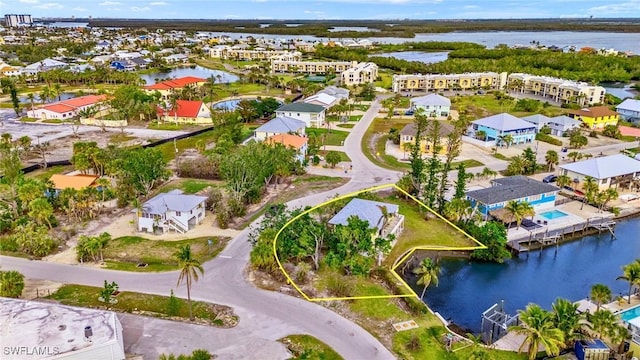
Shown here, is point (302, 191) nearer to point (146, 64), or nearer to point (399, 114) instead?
point (399, 114)

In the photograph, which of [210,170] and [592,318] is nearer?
[592,318]

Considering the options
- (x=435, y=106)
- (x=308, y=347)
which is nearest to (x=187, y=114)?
(x=435, y=106)

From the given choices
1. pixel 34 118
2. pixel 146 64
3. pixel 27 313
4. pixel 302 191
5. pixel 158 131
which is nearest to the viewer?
pixel 27 313

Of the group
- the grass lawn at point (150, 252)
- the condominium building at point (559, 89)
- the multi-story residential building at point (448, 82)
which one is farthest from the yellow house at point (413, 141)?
Result: the multi-story residential building at point (448, 82)

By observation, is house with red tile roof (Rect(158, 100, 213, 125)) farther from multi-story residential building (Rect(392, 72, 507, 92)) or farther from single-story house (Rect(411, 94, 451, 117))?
multi-story residential building (Rect(392, 72, 507, 92))

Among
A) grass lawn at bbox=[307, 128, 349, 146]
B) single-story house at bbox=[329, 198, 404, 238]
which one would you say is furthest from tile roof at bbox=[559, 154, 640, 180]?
grass lawn at bbox=[307, 128, 349, 146]

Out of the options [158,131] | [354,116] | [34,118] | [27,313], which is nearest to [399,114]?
[354,116]
